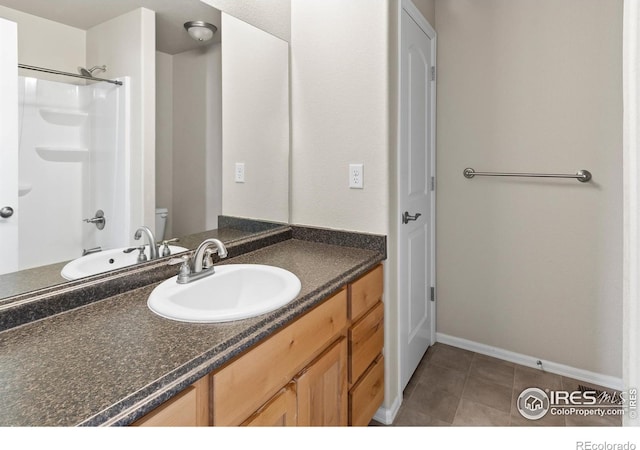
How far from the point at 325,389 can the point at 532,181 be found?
1.71m

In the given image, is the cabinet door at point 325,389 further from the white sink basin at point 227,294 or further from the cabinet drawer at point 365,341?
the white sink basin at point 227,294

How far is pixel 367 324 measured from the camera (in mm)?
1541

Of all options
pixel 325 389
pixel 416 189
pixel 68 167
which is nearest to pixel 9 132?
pixel 68 167

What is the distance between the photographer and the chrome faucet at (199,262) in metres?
1.19

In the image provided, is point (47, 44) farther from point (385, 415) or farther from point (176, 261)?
point (385, 415)

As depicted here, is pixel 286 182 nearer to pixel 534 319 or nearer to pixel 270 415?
pixel 270 415

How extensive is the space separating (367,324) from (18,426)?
3.88ft

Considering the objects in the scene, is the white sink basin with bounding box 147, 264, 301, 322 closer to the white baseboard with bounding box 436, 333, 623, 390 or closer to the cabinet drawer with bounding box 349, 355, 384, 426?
the cabinet drawer with bounding box 349, 355, 384, 426

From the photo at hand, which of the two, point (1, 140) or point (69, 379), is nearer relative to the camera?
point (69, 379)

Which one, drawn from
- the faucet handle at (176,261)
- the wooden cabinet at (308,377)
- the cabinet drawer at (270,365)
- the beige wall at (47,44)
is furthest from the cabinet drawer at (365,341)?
the beige wall at (47,44)

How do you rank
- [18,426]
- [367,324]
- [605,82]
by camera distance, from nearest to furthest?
[18,426] → [367,324] → [605,82]
